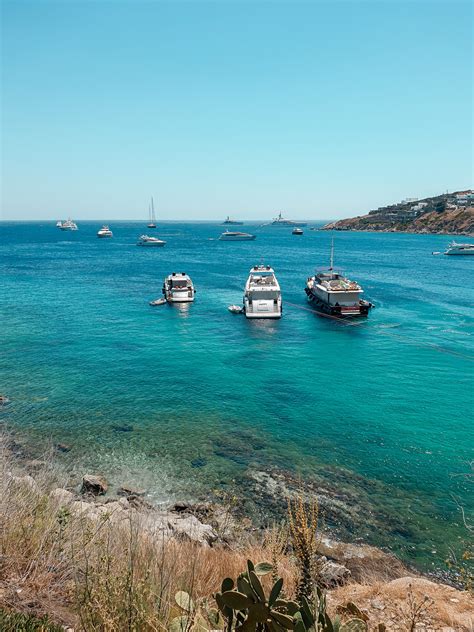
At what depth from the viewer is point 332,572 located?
412 inches

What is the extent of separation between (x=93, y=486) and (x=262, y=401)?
10.3 m

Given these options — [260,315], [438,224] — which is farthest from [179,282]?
[438,224]

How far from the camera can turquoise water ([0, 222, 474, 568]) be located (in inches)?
607

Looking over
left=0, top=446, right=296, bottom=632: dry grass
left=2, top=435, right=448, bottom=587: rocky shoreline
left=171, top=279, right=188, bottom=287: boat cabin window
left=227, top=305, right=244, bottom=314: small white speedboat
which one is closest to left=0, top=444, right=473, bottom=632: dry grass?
left=0, top=446, right=296, bottom=632: dry grass

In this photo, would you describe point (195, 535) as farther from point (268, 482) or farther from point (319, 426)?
point (319, 426)

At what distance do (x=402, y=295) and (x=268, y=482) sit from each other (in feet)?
138

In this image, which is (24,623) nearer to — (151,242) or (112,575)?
(112,575)

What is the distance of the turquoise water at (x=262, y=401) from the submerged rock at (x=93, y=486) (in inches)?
42.3

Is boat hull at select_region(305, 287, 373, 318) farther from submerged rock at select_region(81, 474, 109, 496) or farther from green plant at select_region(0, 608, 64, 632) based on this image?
green plant at select_region(0, 608, 64, 632)

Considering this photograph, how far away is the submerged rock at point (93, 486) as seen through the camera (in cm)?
1478

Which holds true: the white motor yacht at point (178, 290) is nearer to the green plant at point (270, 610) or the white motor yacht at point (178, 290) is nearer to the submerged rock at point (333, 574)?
the submerged rock at point (333, 574)

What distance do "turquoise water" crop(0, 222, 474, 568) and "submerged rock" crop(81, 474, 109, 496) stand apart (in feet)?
3.52

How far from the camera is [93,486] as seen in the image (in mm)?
14867

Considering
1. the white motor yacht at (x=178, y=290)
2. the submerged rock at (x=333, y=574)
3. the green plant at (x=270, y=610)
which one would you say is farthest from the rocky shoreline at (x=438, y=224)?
the green plant at (x=270, y=610)
